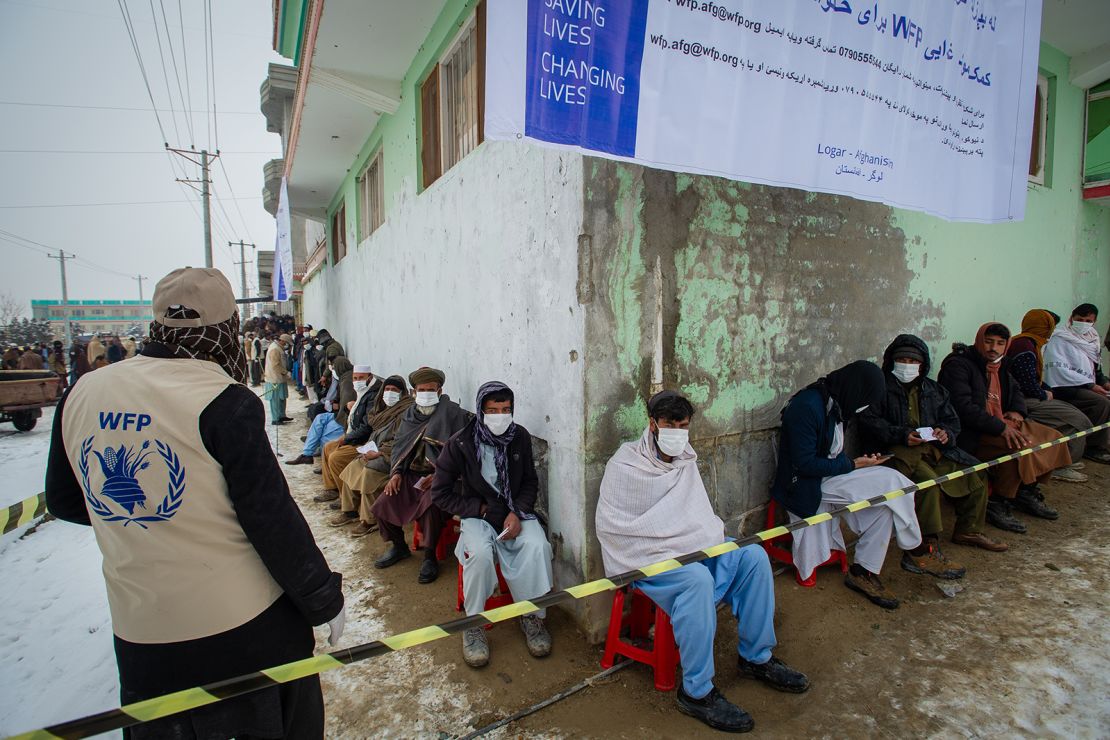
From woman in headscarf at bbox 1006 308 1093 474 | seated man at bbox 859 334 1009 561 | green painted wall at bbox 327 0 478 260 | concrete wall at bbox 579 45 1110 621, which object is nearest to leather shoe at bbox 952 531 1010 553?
→ seated man at bbox 859 334 1009 561

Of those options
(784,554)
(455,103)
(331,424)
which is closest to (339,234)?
(331,424)

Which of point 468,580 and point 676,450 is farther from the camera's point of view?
point 468,580

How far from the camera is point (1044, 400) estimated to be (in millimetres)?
5035

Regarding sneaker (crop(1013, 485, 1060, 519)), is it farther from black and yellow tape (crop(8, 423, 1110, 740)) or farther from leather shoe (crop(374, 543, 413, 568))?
leather shoe (crop(374, 543, 413, 568))

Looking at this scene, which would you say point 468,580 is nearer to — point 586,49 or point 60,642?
point 60,642

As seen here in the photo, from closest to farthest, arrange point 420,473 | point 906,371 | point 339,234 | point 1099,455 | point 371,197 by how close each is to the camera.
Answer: point 906,371 < point 420,473 < point 1099,455 < point 371,197 < point 339,234

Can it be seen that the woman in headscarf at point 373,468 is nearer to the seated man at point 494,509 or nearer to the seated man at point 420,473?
the seated man at point 420,473

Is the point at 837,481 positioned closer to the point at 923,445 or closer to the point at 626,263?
the point at 923,445

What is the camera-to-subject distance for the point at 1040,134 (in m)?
6.07

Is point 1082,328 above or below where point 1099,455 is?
above

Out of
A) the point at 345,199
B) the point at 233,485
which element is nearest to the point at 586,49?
the point at 233,485

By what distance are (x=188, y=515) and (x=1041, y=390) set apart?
6724 mm

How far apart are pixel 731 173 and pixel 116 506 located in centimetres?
270

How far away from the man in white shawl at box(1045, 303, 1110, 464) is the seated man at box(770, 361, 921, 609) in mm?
3484
